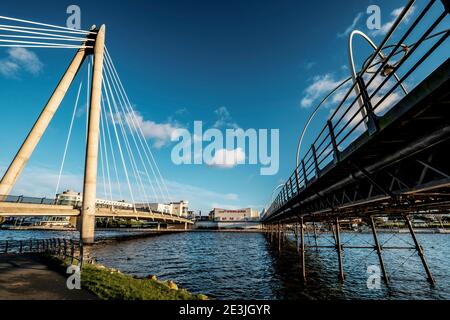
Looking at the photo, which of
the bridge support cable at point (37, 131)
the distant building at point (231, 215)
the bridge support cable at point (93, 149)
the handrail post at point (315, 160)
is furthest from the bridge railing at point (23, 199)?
the distant building at point (231, 215)

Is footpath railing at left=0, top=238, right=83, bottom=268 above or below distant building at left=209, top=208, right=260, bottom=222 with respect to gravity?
above

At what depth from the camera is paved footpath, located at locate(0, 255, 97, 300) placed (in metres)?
9.20

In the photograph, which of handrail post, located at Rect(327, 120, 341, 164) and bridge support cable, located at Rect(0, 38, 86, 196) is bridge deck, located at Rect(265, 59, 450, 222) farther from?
bridge support cable, located at Rect(0, 38, 86, 196)

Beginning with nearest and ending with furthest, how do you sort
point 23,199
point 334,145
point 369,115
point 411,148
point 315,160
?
point 411,148
point 369,115
point 334,145
point 315,160
point 23,199

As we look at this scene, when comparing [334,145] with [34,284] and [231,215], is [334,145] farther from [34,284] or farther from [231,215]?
[231,215]

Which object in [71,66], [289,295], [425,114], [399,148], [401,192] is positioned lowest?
[289,295]

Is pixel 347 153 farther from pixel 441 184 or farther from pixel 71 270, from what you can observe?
pixel 71 270

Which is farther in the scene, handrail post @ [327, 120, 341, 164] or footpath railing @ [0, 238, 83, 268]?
footpath railing @ [0, 238, 83, 268]

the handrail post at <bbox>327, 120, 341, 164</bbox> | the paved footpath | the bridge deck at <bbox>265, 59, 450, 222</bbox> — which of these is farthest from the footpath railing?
the bridge deck at <bbox>265, 59, 450, 222</bbox>

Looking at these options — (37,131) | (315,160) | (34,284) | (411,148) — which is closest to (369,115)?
(411,148)

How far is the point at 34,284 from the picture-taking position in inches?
425
